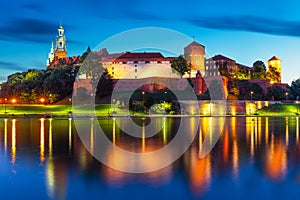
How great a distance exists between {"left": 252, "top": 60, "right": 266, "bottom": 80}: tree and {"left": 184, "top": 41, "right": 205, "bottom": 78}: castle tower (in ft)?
33.5

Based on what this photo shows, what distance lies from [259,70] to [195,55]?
42.7 feet

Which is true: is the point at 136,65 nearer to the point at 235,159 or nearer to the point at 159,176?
the point at 235,159

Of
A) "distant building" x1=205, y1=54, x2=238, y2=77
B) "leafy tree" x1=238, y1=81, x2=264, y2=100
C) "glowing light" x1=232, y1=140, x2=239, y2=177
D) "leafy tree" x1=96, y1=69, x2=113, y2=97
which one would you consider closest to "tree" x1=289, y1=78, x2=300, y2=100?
"leafy tree" x1=238, y1=81, x2=264, y2=100

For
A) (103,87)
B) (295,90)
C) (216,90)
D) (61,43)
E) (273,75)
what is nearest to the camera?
(103,87)

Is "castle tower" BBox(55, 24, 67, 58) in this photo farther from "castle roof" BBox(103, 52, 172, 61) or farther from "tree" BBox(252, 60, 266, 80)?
"tree" BBox(252, 60, 266, 80)

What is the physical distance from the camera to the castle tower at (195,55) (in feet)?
248

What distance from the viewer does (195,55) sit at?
7606cm

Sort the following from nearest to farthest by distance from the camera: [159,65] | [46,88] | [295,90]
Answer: [46,88]
[295,90]
[159,65]

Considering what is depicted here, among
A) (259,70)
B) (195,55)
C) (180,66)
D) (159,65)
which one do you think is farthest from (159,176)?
(259,70)

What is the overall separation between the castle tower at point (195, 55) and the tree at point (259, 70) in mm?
10217

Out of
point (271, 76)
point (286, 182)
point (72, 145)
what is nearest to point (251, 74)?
point (271, 76)

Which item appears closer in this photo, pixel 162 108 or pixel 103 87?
pixel 162 108

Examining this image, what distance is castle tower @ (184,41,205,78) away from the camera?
248 feet

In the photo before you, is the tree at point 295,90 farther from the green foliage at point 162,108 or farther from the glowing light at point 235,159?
the glowing light at point 235,159
